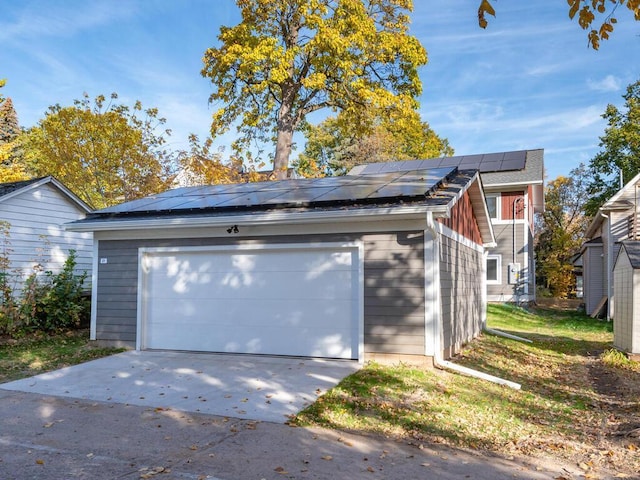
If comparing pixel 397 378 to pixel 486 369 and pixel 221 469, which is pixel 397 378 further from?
pixel 221 469

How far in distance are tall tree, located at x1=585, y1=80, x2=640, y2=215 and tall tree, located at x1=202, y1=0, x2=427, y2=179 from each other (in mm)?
12852

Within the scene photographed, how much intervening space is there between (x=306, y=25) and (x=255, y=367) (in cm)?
1456

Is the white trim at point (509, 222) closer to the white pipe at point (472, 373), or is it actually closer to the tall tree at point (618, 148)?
the tall tree at point (618, 148)

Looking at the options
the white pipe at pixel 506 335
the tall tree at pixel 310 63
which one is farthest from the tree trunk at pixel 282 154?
the white pipe at pixel 506 335

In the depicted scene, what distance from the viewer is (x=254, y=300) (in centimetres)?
890

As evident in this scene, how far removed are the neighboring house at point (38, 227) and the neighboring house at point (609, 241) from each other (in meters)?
16.8

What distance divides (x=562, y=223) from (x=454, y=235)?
29.6 metres

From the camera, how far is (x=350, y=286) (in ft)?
27.2

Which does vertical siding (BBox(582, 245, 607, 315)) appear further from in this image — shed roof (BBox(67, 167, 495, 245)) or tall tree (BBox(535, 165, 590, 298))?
shed roof (BBox(67, 167, 495, 245))

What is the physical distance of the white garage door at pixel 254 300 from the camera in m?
8.34

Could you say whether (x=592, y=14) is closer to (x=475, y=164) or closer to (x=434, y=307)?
(x=434, y=307)

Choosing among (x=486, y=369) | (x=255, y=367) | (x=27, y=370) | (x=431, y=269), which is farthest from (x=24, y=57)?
(x=486, y=369)

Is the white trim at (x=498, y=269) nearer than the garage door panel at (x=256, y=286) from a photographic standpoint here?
No

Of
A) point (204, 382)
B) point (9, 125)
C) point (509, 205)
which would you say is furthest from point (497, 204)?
point (9, 125)
